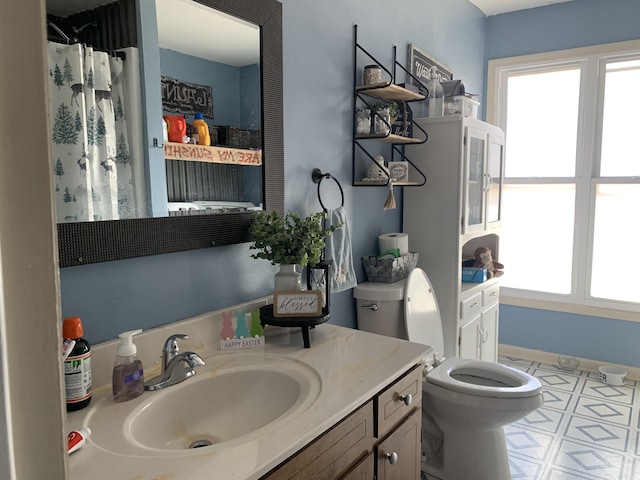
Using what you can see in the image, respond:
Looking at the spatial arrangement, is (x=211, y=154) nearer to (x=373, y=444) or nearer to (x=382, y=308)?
(x=373, y=444)

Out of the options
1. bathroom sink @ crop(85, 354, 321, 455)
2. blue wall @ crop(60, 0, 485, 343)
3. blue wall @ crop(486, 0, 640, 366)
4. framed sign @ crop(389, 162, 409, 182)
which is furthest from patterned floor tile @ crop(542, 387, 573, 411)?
bathroom sink @ crop(85, 354, 321, 455)

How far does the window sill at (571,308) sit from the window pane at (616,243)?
0.32 ft

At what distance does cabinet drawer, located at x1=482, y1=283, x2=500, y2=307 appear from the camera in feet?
9.08

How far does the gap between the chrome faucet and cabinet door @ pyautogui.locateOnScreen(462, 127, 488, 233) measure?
1.67m

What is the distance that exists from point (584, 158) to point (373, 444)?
9.43 feet

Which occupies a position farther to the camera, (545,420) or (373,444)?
(545,420)

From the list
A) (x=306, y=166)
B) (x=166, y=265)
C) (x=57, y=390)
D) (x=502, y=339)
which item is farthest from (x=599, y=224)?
(x=57, y=390)

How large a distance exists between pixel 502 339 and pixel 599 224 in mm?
1080

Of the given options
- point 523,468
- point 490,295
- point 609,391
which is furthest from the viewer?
point 609,391

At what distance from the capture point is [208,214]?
1.41 meters

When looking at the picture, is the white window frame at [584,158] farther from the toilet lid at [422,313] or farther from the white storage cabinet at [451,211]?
A: the toilet lid at [422,313]

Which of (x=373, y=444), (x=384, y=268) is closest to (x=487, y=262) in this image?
(x=384, y=268)

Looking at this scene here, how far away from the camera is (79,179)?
1088 millimetres

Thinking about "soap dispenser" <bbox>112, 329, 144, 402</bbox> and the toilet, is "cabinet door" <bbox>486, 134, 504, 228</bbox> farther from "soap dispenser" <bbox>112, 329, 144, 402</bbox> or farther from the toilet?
"soap dispenser" <bbox>112, 329, 144, 402</bbox>
